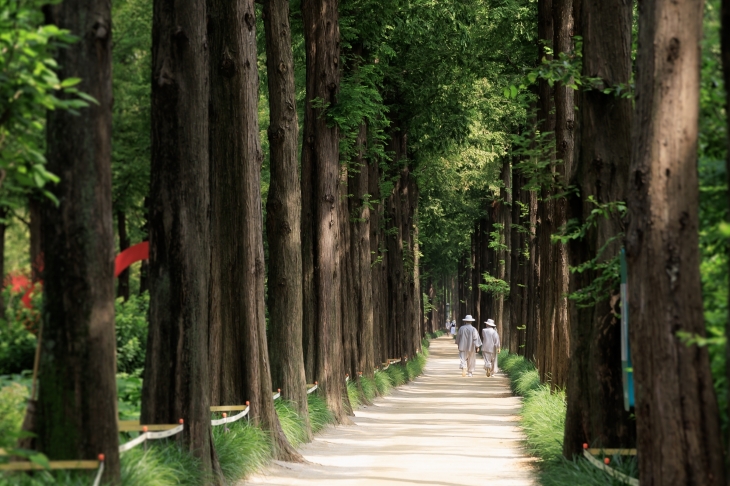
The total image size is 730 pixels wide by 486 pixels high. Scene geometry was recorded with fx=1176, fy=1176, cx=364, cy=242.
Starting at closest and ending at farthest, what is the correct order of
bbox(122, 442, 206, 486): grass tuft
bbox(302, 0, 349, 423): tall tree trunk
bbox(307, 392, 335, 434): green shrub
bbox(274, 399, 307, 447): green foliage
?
bbox(122, 442, 206, 486): grass tuft, bbox(274, 399, 307, 447): green foliage, bbox(307, 392, 335, 434): green shrub, bbox(302, 0, 349, 423): tall tree trunk

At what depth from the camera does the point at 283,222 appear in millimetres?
17344

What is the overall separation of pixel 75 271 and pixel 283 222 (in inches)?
373

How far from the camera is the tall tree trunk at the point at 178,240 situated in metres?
10.8

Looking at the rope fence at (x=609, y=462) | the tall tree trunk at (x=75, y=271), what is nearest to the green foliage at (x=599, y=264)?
the rope fence at (x=609, y=462)

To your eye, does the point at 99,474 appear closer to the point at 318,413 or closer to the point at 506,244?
the point at 318,413

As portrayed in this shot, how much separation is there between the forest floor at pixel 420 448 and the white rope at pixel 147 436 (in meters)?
1.75

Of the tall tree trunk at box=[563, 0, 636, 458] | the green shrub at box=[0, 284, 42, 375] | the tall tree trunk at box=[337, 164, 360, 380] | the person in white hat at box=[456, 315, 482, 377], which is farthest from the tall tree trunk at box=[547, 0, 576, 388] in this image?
the person in white hat at box=[456, 315, 482, 377]

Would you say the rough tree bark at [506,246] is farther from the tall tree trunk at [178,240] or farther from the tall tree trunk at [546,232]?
the tall tree trunk at [178,240]

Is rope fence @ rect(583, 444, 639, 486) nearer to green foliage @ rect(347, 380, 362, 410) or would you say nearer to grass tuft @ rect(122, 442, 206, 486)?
grass tuft @ rect(122, 442, 206, 486)

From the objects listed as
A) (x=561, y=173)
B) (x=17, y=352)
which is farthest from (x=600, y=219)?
(x=561, y=173)

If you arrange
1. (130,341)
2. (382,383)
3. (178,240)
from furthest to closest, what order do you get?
(382,383), (130,341), (178,240)

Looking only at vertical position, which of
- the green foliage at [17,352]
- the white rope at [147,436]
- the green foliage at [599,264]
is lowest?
the white rope at [147,436]

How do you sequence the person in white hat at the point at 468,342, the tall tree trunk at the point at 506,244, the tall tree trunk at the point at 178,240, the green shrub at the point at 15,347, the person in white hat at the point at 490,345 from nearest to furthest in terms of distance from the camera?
the green shrub at the point at 15,347 → the tall tree trunk at the point at 178,240 → the person in white hat at the point at 490,345 → the person in white hat at the point at 468,342 → the tall tree trunk at the point at 506,244

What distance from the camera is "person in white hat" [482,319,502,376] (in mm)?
37912
